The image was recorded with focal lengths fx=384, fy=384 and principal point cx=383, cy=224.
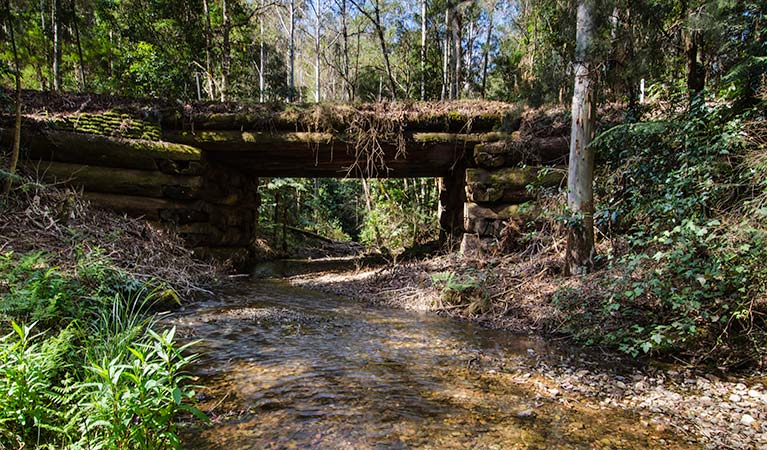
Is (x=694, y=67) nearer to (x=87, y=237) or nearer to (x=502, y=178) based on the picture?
(x=502, y=178)

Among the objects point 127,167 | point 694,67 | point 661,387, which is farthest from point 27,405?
point 694,67

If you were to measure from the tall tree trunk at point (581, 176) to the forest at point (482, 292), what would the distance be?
0.03 meters

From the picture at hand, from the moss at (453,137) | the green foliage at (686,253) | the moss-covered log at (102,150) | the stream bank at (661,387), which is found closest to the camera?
the stream bank at (661,387)

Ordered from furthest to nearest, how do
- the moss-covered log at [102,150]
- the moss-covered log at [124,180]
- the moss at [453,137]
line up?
the moss at [453,137] → the moss-covered log at [124,180] → the moss-covered log at [102,150]

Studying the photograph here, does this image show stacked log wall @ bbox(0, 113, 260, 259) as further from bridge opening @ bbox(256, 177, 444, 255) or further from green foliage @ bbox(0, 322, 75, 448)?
green foliage @ bbox(0, 322, 75, 448)

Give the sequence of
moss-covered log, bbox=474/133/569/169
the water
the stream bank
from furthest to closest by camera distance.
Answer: moss-covered log, bbox=474/133/569/169, the stream bank, the water

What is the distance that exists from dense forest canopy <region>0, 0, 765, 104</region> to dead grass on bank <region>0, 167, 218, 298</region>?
242 cm

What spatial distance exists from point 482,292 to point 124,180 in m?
6.45

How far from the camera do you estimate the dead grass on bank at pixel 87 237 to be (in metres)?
4.98

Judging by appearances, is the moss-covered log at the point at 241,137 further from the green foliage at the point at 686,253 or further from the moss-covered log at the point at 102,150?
the green foliage at the point at 686,253

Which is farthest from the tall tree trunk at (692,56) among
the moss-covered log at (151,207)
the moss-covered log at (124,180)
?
the moss-covered log at (151,207)

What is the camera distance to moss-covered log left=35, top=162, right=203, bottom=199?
6.54 meters

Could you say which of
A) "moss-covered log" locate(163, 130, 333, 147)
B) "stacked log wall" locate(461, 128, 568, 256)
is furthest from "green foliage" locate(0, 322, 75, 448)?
"stacked log wall" locate(461, 128, 568, 256)

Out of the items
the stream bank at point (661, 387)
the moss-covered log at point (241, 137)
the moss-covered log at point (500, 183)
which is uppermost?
the moss-covered log at point (241, 137)
